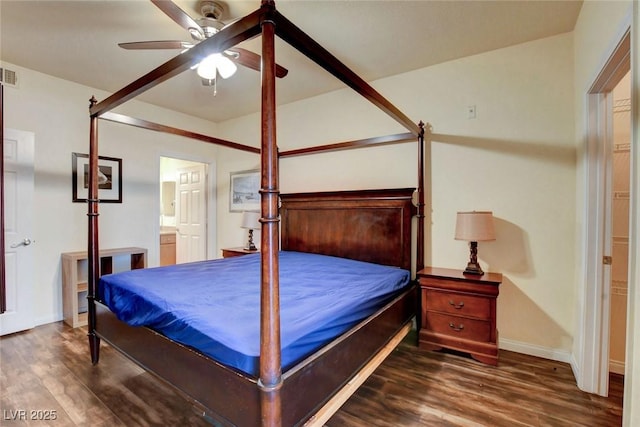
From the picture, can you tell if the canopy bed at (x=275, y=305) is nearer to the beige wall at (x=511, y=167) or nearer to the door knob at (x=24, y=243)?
the beige wall at (x=511, y=167)

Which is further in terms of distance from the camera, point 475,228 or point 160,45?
point 475,228

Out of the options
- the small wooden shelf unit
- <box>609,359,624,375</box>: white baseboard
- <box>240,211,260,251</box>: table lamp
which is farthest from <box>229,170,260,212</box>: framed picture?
<box>609,359,624,375</box>: white baseboard

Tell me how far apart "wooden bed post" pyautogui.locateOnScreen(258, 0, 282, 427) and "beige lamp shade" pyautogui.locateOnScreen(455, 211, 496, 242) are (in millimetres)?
1928

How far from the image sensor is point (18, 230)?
2963mm

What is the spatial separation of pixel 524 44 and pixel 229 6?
8.14ft

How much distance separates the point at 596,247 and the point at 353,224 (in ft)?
6.33

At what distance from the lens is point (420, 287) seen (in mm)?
2689

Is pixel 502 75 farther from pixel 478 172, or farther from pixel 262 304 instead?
pixel 262 304

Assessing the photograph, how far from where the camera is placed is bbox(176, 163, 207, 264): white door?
194 inches

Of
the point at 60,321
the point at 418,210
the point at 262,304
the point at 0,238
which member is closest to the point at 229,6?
the point at 0,238

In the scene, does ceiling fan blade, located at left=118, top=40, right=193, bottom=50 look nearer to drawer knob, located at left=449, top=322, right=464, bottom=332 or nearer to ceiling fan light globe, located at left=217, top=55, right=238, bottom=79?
ceiling fan light globe, located at left=217, top=55, right=238, bottom=79

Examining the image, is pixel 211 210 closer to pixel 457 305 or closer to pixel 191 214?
pixel 191 214

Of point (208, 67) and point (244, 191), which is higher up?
point (208, 67)

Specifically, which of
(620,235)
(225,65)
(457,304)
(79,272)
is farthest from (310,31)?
(79,272)
